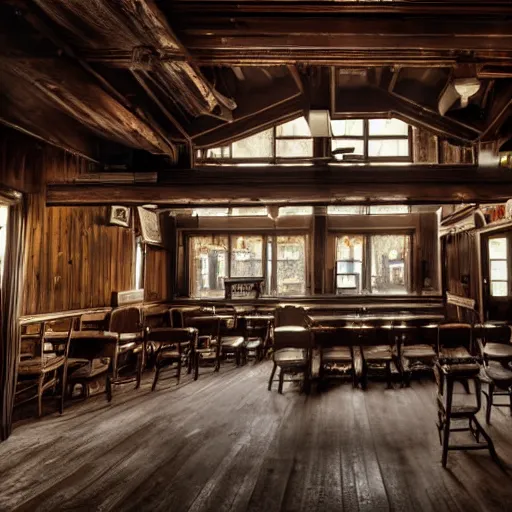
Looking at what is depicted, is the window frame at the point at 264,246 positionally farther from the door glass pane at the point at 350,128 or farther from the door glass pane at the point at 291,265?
the door glass pane at the point at 350,128

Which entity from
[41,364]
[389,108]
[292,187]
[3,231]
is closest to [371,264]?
[292,187]

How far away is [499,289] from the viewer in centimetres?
709

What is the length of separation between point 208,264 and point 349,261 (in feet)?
11.2

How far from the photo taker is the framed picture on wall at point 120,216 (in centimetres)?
654

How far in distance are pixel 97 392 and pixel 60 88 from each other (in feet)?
13.4

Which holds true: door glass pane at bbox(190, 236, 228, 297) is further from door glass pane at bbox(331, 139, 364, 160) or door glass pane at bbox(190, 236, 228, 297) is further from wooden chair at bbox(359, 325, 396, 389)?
wooden chair at bbox(359, 325, 396, 389)

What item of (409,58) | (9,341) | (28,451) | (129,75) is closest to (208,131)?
(129,75)

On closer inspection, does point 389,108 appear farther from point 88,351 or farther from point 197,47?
point 88,351

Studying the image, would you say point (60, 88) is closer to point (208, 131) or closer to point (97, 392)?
point (208, 131)

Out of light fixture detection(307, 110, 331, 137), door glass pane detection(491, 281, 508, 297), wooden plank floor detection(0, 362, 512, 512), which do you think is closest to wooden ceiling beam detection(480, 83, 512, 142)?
light fixture detection(307, 110, 331, 137)

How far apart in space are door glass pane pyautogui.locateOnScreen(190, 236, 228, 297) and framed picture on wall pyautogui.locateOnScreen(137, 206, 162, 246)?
1.22 m

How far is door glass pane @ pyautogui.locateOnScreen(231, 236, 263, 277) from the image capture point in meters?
9.41

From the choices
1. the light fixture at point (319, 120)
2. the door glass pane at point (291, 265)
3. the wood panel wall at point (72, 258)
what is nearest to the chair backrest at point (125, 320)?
the wood panel wall at point (72, 258)

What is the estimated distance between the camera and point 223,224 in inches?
368
